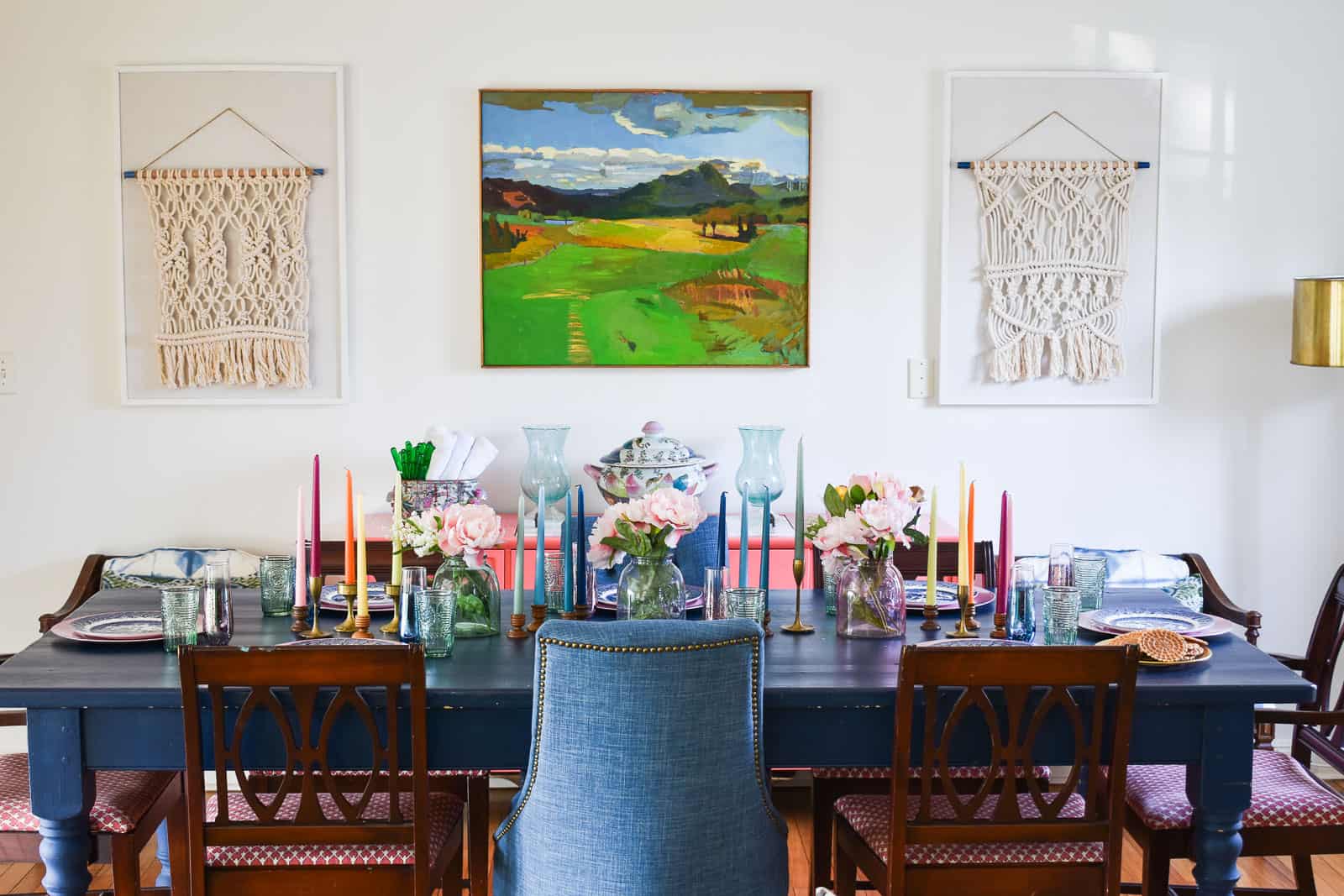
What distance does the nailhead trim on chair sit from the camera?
6.28 feet

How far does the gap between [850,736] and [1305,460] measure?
222cm

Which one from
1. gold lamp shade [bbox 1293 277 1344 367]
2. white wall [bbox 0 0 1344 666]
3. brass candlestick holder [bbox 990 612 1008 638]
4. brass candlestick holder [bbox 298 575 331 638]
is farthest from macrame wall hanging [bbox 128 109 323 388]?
gold lamp shade [bbox 1293 277 1344 367]

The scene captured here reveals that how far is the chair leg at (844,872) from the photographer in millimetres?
2496

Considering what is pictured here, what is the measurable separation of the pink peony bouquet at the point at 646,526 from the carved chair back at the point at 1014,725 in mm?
510

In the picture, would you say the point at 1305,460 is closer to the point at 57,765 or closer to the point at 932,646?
the point at 932,646

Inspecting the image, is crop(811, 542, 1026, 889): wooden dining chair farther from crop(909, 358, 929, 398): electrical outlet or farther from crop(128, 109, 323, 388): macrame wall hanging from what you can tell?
crop(128, 109, 323, 388): macrame wall hanging

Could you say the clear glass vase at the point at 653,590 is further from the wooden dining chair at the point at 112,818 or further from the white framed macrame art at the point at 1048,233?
the white framed macrame art at the point at 1048,233

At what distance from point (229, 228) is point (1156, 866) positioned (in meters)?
2.73

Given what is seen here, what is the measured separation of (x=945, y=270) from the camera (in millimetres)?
3656

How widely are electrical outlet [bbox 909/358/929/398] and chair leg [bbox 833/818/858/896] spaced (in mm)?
1538

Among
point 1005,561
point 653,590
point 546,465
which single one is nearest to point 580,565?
point 653,590

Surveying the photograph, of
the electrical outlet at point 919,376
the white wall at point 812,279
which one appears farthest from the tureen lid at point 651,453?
the electrical outlet at point 919,376

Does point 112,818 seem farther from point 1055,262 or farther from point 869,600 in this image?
point 1055,262

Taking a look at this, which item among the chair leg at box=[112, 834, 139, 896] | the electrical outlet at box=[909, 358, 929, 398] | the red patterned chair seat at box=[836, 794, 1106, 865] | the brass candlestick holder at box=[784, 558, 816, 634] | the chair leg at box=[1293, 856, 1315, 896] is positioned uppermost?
the electrical outlet at box=[909, 358, 929, 398]
